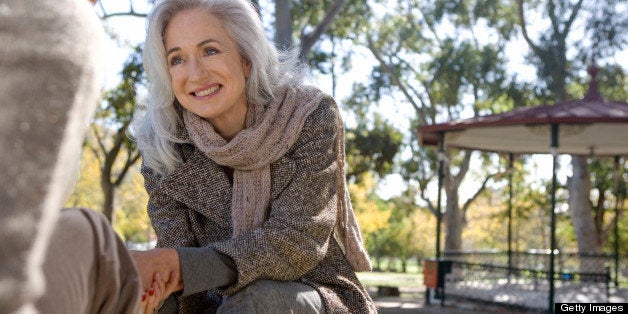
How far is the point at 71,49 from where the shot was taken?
89 centimetres

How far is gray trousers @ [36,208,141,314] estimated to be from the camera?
1.00m

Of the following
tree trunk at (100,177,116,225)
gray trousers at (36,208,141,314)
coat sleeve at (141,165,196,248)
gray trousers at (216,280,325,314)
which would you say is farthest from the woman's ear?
tree trunk at (100,177,116,225)

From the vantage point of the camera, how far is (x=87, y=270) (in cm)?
106

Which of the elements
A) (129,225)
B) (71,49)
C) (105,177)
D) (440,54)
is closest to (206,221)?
(71,49)

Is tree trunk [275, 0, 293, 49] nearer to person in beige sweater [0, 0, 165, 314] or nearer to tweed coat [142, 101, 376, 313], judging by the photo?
tweed coat [142, 101, 376, 313]

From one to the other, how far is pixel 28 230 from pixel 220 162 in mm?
1515

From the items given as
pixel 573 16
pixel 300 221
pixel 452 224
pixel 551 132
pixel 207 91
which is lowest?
pixel 300 221

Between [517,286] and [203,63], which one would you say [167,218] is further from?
[517,286]

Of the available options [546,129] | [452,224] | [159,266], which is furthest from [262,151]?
[452,224]

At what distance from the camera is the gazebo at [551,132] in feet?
32.1

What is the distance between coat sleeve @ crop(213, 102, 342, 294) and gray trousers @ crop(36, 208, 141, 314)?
85cm

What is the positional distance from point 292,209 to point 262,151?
21 cm

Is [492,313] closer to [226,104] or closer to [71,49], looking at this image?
[226,104]

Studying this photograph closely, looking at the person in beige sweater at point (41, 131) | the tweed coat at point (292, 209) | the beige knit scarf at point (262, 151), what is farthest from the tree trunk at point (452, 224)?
the person in beige sweater at point (41, 131)
